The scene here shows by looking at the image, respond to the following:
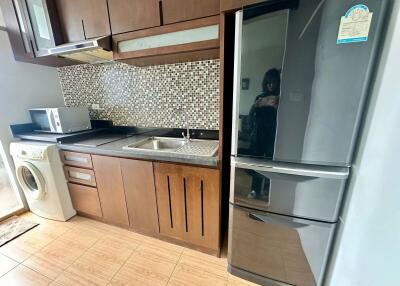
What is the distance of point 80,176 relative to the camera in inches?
67.8

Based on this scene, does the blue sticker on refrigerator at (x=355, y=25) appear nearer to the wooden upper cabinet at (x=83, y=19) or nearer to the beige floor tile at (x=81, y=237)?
the wooden upper cabinet at (x=83, y=19)

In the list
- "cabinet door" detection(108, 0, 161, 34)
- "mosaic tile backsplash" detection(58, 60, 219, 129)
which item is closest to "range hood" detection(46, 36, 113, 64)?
"cabinet door" detection(108, 0, 161, 34)

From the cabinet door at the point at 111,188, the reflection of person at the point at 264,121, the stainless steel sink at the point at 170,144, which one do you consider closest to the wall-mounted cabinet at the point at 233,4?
the reflection of person at the point at 264,121

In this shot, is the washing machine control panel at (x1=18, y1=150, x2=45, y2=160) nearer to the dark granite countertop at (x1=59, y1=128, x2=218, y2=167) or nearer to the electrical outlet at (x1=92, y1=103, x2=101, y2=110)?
the dark granite countertop at (x1=59, y1=128, x2=218, y2=167)

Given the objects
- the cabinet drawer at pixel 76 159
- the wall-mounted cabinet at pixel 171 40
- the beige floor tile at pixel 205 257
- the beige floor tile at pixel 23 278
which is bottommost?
the beige floor tile at pixel 23 278

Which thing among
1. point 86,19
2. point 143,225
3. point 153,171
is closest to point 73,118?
point 86,19

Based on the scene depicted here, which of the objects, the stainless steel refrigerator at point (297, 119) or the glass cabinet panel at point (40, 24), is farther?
the glass cabinet panel at point (40, 24)

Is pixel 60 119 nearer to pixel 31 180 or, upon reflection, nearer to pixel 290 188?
pixel 31 180

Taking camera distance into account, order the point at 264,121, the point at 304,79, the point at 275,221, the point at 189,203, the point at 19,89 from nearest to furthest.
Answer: the point at 304,79 → the point at 264,121 → the point at 275,221 → the point at 189,203 → the point at 19,89

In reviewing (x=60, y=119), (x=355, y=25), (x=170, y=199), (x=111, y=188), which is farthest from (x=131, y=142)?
(x=355, y=25)

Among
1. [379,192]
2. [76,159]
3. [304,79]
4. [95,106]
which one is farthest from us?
[95,106]

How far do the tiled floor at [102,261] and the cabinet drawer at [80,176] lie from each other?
50cm

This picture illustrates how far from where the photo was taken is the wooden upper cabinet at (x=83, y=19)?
1360mm

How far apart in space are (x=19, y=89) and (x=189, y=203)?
2294 mm
